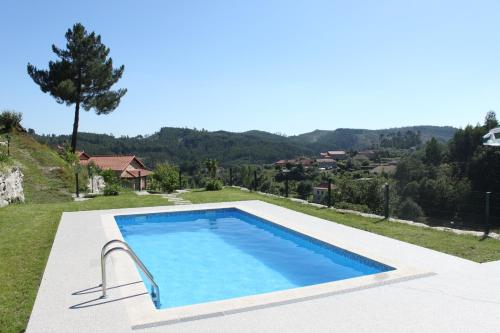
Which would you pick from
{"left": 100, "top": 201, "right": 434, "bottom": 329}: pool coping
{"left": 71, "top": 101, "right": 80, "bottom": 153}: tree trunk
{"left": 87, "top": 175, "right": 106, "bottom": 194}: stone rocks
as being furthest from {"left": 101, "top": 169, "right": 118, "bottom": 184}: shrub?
{"left": 100, "top": 201, "right": 434, "bottom": 329}: pool coping

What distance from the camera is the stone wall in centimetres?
A: 1220

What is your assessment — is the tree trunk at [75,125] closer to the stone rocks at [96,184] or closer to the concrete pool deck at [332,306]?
the stone rocks at [96,184]

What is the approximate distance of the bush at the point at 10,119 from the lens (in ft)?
64.7

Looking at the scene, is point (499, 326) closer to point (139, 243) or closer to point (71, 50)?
point (139, 243)

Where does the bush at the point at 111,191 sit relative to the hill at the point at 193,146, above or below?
below

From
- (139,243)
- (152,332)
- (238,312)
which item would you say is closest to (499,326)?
(238,312)

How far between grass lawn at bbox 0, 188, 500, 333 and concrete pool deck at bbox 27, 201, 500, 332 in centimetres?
21

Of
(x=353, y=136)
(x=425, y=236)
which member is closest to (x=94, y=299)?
(x=425, y=236)

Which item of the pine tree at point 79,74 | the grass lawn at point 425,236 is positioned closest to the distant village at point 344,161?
the pine tree at point 79,74

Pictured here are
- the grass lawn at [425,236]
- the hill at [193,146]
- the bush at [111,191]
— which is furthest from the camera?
the hill at [193,146]

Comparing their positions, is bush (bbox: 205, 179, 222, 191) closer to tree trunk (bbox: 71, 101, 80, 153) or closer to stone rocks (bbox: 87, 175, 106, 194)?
stone rocks (bbox: 87, 175, 106, 194)

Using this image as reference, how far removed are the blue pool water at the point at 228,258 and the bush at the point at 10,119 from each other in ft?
42.0

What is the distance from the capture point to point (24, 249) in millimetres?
7109

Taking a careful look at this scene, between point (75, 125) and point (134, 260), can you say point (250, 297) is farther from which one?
point (75, 125)
